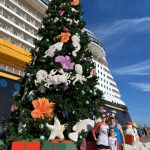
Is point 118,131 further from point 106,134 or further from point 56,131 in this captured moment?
point 56,131

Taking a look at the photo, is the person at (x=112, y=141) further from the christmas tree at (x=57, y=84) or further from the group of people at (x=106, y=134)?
the christmas tree at (x=57, y=84)

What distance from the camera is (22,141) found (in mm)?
6781

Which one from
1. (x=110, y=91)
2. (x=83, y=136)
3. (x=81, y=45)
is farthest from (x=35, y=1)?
(x=83, y=136)

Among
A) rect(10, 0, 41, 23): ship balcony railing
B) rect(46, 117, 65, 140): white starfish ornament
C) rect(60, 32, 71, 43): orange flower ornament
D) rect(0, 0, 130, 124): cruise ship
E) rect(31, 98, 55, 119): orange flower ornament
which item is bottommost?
rect(46, 117, 65, 140): white starfish ornament

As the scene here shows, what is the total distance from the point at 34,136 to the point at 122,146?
84.7 inches

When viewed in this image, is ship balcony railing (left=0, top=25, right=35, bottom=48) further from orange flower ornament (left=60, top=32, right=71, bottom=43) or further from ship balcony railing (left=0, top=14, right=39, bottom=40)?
orange flower ornament (left=60, top=32, right=71, bottom=43)

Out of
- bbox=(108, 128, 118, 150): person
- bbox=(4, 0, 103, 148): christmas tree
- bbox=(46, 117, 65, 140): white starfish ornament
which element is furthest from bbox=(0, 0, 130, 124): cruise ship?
bbox=(108, 128, 118, 150): person

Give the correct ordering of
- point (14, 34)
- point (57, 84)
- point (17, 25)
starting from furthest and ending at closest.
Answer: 1. point (17, 25)
2. point (14, 34)
3. point (57, 84)

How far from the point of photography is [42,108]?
717cm

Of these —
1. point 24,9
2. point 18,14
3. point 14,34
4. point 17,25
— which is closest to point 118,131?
point 14,34

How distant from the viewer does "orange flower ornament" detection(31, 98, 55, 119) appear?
7242mm

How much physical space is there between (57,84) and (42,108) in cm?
83

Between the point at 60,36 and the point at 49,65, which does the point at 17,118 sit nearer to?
the point at 49,65

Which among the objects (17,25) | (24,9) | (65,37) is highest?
(24,9)
